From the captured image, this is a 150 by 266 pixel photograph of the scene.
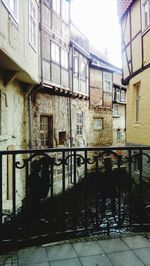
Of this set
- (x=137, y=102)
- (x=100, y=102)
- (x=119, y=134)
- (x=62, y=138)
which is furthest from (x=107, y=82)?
(x=137, y=102)

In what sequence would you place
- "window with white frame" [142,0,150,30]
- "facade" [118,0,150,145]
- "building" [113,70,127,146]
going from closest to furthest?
"window with white frame" [142,0,150,30] < "facade" [118,0,150,145] < "building" [113,70,127,146]

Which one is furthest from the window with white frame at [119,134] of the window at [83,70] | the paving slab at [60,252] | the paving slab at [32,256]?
the paving slab at [32,256]

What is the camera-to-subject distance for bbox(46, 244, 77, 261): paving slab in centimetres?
237

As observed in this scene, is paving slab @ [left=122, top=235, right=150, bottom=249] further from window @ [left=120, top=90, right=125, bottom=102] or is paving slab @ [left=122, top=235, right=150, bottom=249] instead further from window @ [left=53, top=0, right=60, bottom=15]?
window @ [left=120, top=90, right=125, bottom=102]

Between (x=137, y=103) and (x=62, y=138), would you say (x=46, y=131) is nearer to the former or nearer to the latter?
(x=62, y=138)

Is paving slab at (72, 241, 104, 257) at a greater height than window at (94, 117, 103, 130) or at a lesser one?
lesser

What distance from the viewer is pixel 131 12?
10.5 meters

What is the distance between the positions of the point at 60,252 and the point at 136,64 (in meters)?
9.02

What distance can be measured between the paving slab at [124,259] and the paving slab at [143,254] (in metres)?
0.04

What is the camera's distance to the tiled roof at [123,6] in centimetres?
1052

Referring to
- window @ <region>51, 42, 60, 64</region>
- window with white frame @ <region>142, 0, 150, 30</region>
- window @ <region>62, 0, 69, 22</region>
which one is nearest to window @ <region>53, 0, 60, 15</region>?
window @ <region>62, 0, 69, 22</region>

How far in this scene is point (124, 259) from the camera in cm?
234

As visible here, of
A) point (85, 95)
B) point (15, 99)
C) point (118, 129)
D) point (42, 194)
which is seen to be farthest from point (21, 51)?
point (118, 129)

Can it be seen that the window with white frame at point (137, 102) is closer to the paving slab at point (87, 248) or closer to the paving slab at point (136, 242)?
the paving slab at point (136, 242)
